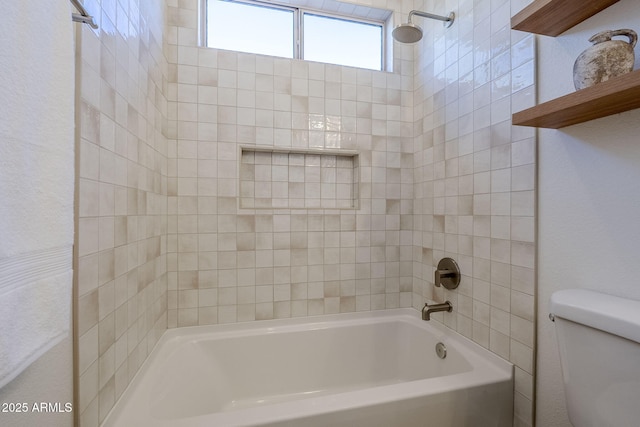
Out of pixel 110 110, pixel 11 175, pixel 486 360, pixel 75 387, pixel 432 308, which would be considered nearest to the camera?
pixel 11 175

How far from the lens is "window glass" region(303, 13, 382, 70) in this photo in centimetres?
185

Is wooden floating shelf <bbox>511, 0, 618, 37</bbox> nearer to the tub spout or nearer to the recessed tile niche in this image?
the recessed tile niche

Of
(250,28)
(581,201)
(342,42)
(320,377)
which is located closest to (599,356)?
(581,201)

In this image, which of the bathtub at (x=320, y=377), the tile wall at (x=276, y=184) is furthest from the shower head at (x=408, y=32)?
the bathtub at (x=320, y=377)

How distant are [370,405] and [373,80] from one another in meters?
1.75

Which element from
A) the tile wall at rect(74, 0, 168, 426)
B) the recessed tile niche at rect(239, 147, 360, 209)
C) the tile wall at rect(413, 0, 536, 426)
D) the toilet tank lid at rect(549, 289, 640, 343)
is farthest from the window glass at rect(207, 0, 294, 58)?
the toilet tank lid at rect(549, 289, 640, 343)

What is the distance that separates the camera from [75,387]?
708 millimetres

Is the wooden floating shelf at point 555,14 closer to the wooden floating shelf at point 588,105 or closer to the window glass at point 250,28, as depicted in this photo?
the wooden floating shelf at point 588,105

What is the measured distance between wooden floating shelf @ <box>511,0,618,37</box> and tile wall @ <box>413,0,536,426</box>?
12cm

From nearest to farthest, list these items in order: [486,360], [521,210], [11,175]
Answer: [11,175] < [521,210] < [486,360]

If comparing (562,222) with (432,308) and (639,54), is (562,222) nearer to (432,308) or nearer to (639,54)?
(639,54)

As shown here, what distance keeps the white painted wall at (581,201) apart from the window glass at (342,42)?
3.73 feet

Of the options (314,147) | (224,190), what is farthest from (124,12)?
(314,147)

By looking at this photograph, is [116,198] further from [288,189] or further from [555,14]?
[555,14]
